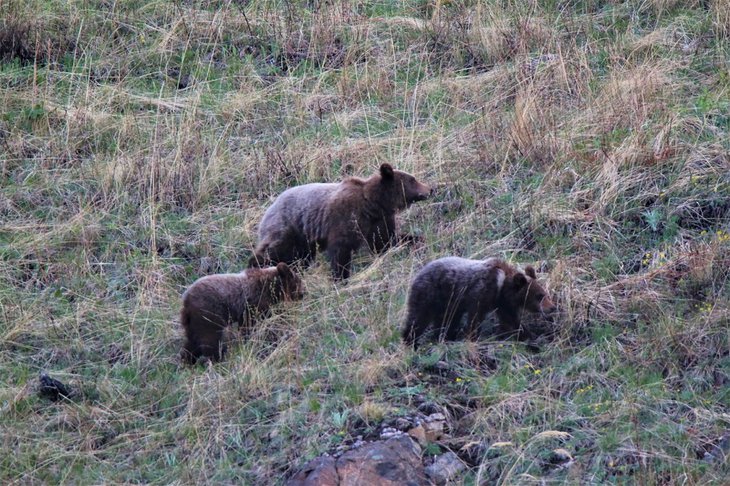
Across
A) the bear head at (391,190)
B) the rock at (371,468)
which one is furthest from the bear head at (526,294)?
the bear head at (391,190)

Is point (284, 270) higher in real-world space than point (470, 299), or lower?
lower

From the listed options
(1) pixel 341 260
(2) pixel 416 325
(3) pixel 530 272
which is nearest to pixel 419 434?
(2) pixel 416 325

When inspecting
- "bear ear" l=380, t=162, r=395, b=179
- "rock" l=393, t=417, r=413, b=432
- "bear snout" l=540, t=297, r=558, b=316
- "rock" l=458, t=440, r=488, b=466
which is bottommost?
"rock" l=458, t=440, r=488, b=466

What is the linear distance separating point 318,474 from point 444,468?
0.77 metres

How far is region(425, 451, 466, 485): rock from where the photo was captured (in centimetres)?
638

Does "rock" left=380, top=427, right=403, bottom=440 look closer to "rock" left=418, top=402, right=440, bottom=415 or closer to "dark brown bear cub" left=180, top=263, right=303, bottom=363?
"rock" left=418, top=402, right=440, bottom=415

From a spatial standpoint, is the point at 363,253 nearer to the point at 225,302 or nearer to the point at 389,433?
the point at 225,302

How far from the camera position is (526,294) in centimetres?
758

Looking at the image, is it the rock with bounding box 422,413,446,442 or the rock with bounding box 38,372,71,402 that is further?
the rock with bounding box 38,372,71,402

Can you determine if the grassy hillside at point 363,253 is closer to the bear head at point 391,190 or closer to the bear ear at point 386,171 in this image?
the bear head at point 391,190

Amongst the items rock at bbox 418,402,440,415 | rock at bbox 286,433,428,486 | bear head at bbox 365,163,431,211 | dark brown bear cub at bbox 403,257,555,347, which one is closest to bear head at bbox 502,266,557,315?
dark brown bear cub at bbox 403,257,555,347

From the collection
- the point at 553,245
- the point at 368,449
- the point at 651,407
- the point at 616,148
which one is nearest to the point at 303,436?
the point at 368,449

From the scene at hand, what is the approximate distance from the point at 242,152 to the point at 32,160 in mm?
2219

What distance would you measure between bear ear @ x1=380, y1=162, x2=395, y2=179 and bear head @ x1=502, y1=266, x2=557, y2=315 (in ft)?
6.30
